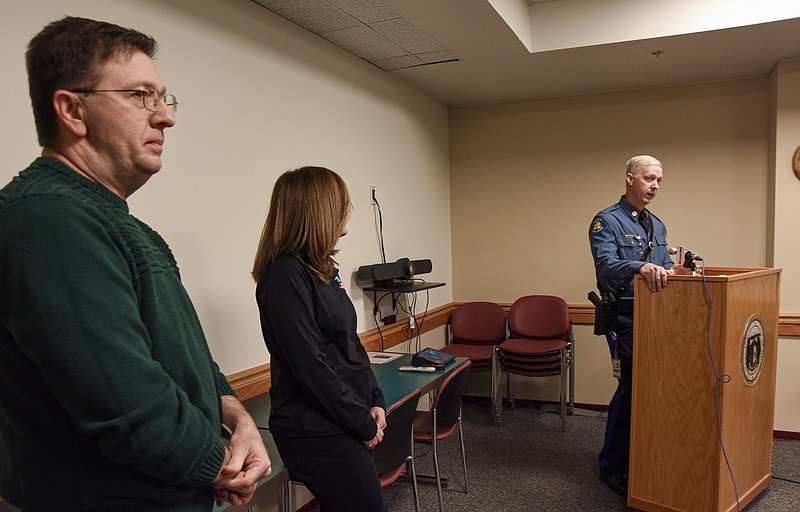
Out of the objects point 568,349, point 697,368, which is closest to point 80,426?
point 697,368

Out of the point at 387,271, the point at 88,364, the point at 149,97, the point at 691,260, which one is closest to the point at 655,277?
the point at 691,260

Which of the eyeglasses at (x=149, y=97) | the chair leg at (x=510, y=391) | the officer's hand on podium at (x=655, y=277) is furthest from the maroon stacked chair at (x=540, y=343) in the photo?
the eyeglasses at (x=149, y=97)

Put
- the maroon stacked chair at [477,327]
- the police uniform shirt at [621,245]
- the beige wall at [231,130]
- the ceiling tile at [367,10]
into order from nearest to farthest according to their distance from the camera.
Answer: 1. the beige wall at [231,130]
2. the ceiling tile at [367,10]
3. the police uniform shirt at [621,245]
4. the maroon stacked chair at [477,327]

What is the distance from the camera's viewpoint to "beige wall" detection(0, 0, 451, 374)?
181 cm

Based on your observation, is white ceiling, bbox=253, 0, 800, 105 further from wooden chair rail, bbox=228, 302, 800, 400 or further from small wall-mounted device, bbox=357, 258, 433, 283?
wooden chair rail, bbox=228, 302, 800, 400

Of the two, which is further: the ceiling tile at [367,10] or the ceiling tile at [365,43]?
the ceiling tile at [365,43]

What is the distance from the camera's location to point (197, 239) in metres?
2.20

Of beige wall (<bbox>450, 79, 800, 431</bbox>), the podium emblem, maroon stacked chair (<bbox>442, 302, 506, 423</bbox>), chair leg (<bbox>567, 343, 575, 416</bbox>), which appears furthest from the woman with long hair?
beige wall (<bbox>450, 79, 800, 431</bbox>)

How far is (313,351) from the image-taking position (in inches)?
64.9

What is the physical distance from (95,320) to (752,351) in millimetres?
2728

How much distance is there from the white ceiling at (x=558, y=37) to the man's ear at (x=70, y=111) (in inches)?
75.3

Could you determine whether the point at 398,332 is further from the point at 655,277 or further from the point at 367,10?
the point at 367,10

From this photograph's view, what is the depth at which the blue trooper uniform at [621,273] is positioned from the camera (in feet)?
9.39

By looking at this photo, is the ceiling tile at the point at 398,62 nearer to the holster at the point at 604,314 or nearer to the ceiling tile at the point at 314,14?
the ceiling tile at the point at 314,14
